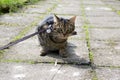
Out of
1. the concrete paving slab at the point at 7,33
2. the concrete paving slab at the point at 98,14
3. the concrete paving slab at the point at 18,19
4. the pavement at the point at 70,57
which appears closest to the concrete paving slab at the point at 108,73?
the pavement at the point at 70,57

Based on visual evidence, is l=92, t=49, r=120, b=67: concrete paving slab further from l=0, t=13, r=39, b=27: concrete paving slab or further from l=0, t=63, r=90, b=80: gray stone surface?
l=0, t=13, r=39, b=27: concrete paving slab

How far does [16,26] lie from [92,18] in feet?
7.65

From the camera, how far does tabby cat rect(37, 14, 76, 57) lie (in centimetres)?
379

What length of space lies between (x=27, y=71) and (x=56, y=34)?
0.67 metres

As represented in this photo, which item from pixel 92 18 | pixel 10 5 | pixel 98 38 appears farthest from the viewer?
pixel 10 5

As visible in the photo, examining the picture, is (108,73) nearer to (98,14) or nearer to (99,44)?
(99,44)

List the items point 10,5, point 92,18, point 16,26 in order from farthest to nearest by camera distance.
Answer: point 10,5
point 92,18
point 16,26

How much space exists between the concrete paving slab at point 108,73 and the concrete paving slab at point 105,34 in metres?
1.71

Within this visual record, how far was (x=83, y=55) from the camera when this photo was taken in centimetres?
432

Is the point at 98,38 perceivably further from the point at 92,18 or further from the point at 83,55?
the point at 92,18

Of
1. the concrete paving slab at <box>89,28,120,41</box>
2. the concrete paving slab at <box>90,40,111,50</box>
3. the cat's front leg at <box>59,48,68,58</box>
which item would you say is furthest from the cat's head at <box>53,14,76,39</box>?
the concrete paving slab at <box>89,28,120,41</box>

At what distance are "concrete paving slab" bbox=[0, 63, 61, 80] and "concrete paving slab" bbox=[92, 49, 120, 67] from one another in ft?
2.17

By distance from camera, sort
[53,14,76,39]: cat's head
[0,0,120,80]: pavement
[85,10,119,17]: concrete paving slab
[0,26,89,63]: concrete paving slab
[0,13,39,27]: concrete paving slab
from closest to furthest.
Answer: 1. [0,0,120,80]: pavement
2. [53,14,76,39]: cat's head
3. [0,26,89,63]: concrete paving slab
4. [0,13,39,27]: concrete paving slab
5. [85,10,119,17]: concrete paving slab

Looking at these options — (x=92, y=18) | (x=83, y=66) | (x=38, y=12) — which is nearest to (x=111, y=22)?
(x=92, y=18)
